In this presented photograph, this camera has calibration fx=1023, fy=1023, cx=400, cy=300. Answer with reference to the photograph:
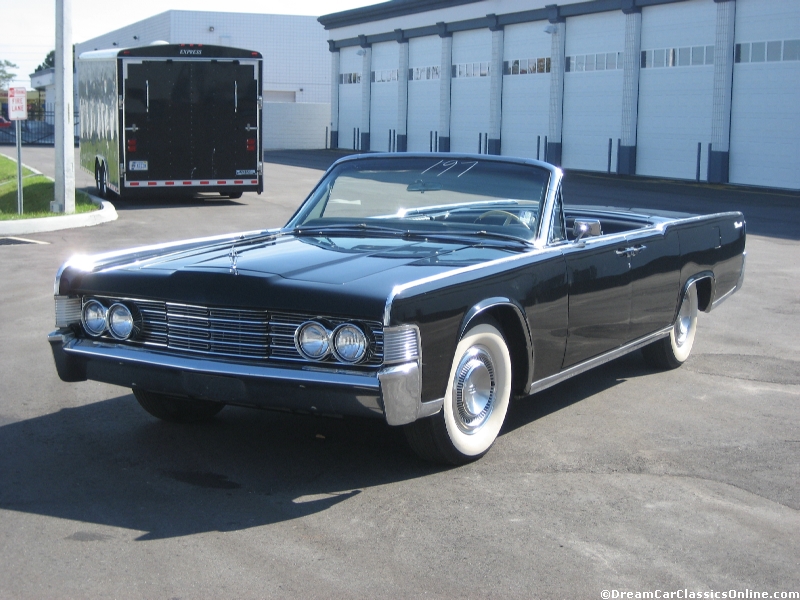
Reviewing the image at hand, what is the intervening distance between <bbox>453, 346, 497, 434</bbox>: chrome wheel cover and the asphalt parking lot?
0.25 m

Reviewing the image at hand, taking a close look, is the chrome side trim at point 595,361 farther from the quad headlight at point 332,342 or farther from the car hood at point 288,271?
the quad headlight at point 332,342

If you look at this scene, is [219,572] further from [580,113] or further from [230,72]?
[580,113]

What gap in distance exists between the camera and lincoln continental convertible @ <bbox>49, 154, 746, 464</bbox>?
4.56m

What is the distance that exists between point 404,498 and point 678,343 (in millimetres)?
3557

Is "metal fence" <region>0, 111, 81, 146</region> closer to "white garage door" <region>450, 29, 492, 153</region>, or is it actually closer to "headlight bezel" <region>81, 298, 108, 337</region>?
"white garage door" <region>450, 29, 492, 153</region>

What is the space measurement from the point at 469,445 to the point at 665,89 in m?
28.3

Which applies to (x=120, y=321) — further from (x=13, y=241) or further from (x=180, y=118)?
(x=180, y=118)

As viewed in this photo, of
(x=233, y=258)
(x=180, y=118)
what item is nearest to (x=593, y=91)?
(x=180, y=118)

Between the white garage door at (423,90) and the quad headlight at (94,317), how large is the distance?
38.3m

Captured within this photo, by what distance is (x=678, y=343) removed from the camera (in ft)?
24.7

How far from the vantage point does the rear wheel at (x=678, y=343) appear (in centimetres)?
736

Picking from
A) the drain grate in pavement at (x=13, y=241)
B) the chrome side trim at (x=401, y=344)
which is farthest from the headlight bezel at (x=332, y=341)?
the drain grate in pavement at (x=13, y=241)

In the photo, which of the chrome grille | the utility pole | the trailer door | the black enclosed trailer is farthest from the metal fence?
the chrome grille

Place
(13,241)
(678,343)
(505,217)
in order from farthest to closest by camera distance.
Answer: (13,241) < (678,343) < (505,217)
